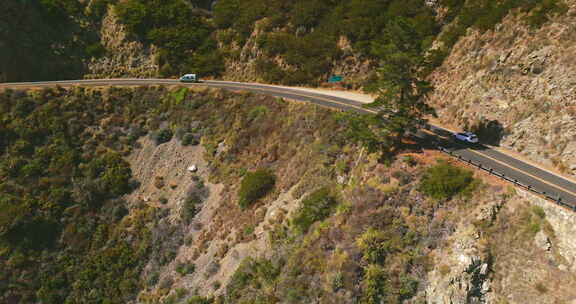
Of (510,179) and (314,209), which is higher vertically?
(510,179)

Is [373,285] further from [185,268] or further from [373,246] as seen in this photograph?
[185,268]

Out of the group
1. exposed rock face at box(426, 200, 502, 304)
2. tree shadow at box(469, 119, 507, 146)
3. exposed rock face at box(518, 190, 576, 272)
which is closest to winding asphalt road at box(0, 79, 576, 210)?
exposed rock face at box(518, 190, 576, 272)

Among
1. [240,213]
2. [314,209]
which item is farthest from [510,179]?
[240,213]

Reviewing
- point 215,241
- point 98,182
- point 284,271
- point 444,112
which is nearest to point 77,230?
point 98,182

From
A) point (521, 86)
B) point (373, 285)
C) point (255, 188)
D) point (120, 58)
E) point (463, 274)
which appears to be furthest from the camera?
point (120, 58)

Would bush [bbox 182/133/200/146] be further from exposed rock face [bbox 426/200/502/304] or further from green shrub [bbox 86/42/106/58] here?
exposed rock face [bbox 426/200/502/304]

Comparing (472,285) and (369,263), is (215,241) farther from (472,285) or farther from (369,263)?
(472,285)
